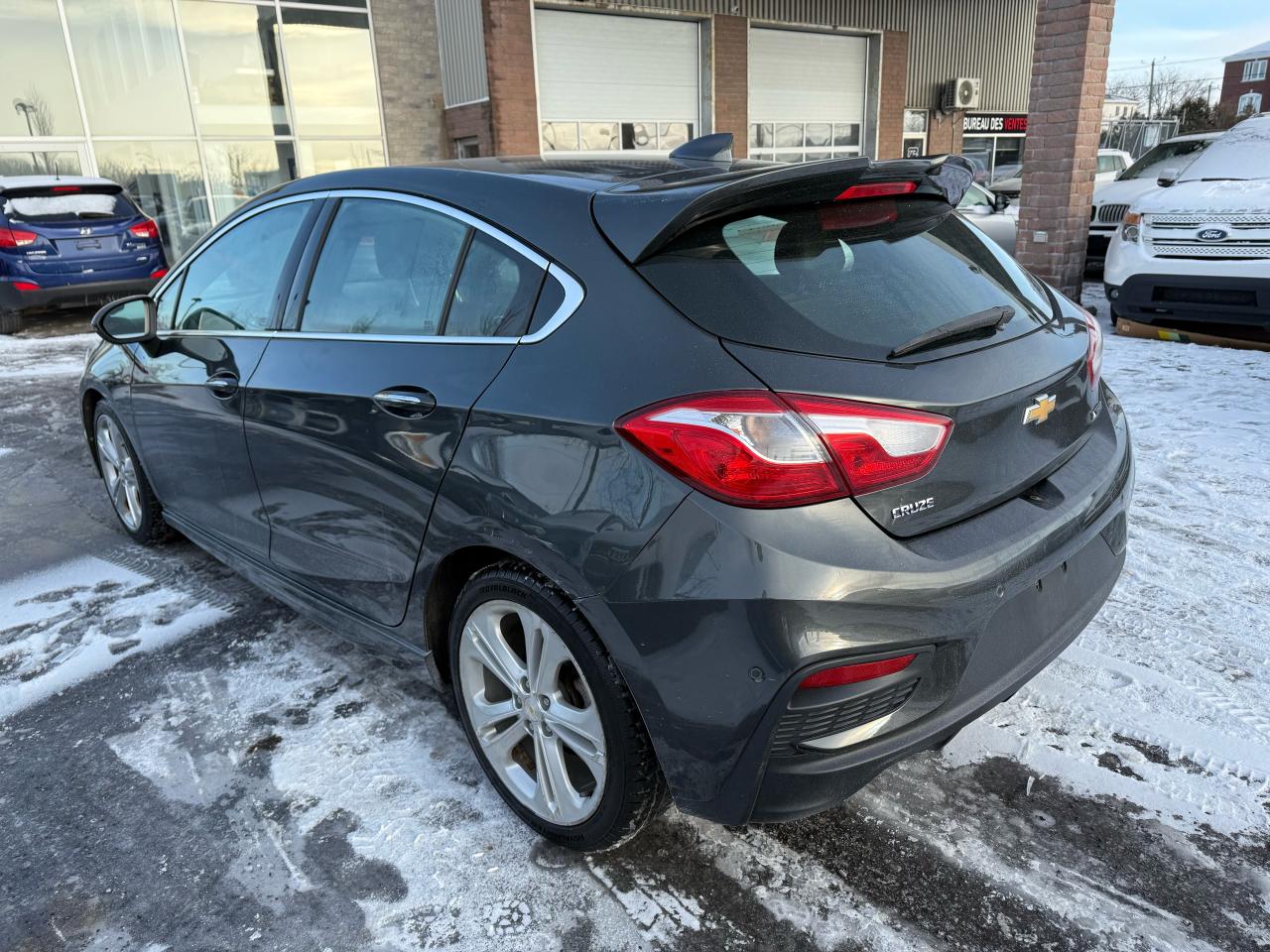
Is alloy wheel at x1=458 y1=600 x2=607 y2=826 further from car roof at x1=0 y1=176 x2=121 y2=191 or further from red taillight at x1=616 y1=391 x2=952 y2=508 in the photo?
car roof at x1=0 y1=176 x2=121 y2=191

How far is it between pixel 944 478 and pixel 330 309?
1.87m

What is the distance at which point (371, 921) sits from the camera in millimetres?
2123

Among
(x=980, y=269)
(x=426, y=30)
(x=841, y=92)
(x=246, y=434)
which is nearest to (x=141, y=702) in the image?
(x=246, y=434)

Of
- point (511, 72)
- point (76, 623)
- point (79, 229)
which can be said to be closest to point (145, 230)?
point (79, 229)

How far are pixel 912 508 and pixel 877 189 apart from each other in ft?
3.06

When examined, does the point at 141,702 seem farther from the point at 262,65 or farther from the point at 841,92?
the point at 841,92

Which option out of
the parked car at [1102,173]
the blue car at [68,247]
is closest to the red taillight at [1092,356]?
the blue car at [68,247]

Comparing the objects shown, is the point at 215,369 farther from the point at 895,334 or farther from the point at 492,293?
the point at 895,334

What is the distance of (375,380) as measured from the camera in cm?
247

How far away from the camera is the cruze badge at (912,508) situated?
1.85m

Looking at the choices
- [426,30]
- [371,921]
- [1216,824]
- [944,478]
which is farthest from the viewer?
[426,30]

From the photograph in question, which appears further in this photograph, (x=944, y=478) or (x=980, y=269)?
(x=980, y=269)

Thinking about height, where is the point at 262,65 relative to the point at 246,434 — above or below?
above

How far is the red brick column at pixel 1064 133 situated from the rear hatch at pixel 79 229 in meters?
10.1
